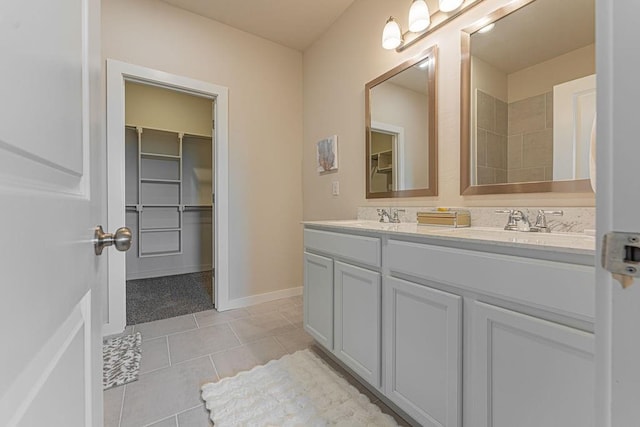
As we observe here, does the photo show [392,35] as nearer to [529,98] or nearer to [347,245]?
[529,98]

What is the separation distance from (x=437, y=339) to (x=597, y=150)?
2.90 feet

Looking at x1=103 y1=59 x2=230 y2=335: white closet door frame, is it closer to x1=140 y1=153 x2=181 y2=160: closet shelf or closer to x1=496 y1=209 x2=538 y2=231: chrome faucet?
x1=140 y1=153 x2=181 y2=160: closet shelf

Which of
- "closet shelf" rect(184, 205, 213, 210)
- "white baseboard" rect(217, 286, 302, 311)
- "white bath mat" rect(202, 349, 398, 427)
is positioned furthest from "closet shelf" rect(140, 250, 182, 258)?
"white bath mat" rect(202, 349, 398, 427)

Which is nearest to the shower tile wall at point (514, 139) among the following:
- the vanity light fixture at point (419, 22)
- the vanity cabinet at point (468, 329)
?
the vanity light fixture at point (419, 22)

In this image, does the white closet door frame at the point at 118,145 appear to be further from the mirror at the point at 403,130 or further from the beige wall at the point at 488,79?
the beige wall at the point at 488,79

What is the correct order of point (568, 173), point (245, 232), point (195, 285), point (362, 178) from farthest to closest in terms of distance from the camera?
point (195, 285) → point (245, 232) → point (362, 178) → point (568, 173)

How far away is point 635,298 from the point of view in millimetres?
323

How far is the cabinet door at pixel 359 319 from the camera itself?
51.7 inches

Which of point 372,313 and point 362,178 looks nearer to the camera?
point 372,313

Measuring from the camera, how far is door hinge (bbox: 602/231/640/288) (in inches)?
12.8

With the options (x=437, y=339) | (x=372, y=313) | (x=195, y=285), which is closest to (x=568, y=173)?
(x=437, y=339)

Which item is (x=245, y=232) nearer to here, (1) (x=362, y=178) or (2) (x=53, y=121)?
(1) (x=362, y=178)

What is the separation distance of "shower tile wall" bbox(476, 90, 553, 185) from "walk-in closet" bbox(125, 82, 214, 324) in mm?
3022

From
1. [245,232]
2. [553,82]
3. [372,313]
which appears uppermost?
[553,82]
